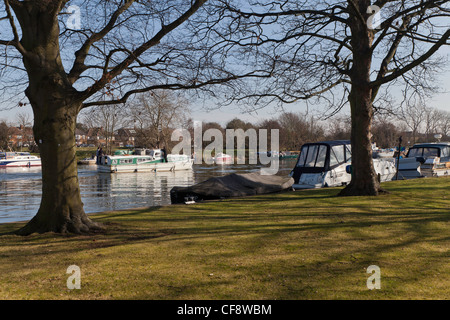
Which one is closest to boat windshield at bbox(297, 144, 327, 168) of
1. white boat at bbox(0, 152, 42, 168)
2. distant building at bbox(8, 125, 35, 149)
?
white boat at bbox(0, 152, 42, 168)

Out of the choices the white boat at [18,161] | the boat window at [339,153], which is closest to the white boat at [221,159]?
the white boat at [18,161]

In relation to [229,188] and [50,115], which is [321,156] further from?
[50,115]

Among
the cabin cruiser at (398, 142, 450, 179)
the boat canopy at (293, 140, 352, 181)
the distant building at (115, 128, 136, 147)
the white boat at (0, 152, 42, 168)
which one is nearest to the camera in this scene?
the boat canopy at (293, 140, 352, 181)

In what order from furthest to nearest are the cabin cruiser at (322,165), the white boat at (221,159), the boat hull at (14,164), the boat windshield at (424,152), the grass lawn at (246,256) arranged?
the white boat at (221,159)
the boat hull at (14,164)
the boat windshield at (424,152)
the cabin cruiser at (322,165)
the grass lawn at (246,256)

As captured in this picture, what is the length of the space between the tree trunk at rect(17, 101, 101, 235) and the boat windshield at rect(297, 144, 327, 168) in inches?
577

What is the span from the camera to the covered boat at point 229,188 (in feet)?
52.7

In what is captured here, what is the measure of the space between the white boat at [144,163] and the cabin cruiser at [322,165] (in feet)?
114

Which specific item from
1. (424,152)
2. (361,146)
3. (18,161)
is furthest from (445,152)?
(18,161)

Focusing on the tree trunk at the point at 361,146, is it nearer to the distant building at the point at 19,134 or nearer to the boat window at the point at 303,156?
the boat window at the point at 303,156

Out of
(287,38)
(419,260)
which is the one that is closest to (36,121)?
(419,260)

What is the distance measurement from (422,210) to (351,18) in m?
7.21

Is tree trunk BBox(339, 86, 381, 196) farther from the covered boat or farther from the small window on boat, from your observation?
the small window on boat

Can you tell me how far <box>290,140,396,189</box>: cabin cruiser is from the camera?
20484mm
